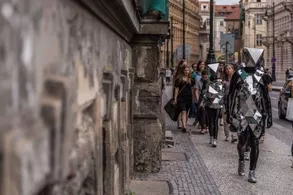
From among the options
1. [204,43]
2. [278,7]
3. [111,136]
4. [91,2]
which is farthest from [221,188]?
[204,43]

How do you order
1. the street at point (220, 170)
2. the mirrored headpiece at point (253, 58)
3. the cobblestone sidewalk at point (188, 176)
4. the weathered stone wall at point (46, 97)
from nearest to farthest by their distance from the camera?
1. the weathered stone wall at point (46, 97)
2. the cobblestone sidewalk at point (188, 176)
3. the street at point (220, 170)
4. the mirrored headpiece at point (253, 58)

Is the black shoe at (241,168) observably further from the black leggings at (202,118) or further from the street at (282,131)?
the black leggings at (202,118)

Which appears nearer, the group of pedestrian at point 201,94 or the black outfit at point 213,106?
the black outfit at point 213,106

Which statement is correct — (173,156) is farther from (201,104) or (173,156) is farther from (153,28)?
(201,104)

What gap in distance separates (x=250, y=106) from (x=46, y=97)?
687 centimetres

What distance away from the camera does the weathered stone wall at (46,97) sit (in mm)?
1563

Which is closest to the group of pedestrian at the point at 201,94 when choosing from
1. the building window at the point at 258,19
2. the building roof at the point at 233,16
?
the building window at the point at 258,19

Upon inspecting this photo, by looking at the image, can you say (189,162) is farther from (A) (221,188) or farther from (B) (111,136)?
(B) (111,136)

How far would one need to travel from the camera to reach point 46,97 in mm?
1852

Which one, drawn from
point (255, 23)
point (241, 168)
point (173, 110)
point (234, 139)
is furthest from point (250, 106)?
point (255, 23)

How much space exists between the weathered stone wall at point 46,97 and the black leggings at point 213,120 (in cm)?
918

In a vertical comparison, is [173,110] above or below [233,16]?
below

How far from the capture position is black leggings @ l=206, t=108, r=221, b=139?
12.2m

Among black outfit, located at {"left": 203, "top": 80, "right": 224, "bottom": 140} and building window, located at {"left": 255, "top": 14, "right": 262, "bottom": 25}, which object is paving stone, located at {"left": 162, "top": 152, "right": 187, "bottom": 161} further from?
building window, located at {"left": 255, "top": 14, "right": 262, "bottom": 25}
